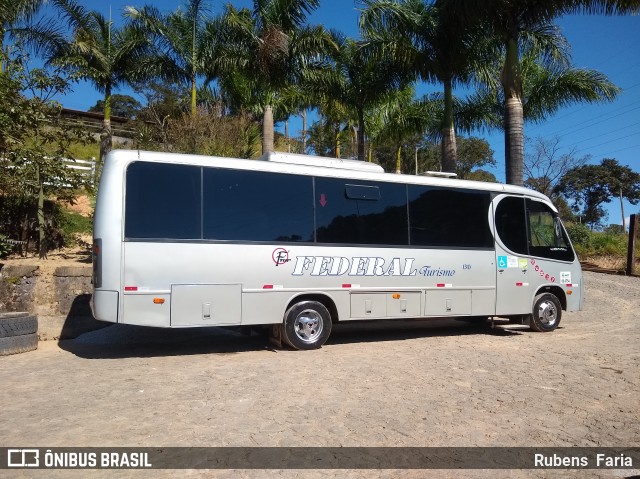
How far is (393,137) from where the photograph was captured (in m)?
24.8

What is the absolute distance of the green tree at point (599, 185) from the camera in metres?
60.2

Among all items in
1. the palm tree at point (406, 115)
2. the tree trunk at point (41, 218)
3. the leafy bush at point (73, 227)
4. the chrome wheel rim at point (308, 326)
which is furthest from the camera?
the palm tree at point (406, 115)

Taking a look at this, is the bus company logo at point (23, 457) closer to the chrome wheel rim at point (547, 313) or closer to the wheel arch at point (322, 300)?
the wheel arch at point (322, 300)

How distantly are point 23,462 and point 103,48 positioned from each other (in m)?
19.7

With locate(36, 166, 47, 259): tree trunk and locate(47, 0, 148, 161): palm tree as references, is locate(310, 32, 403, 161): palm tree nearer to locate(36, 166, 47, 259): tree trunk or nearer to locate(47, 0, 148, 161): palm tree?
locate(47, 0, 148, 161): palm tree

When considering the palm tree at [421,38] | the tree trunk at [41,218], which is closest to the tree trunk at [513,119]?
the palm tree at [421,38]

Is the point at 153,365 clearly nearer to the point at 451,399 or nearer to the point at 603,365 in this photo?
the point at 451,399

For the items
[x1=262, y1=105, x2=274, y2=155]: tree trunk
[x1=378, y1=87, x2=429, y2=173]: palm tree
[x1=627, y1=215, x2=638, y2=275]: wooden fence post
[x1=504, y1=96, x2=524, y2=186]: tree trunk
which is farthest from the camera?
[x1=378, y1=87, x2=429, y2=173]: palm tree

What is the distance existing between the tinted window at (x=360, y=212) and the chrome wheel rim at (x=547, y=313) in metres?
3.61

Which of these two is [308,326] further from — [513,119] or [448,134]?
[448,134]

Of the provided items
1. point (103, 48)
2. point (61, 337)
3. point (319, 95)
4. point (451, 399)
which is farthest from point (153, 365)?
point (103, 48)

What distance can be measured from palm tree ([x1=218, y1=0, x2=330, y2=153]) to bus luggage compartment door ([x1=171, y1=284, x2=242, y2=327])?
36.1 ft

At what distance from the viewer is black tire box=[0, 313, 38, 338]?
810 cm

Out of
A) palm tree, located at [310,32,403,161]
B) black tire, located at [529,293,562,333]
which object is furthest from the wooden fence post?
black tire, located at [529,293,562,333]
